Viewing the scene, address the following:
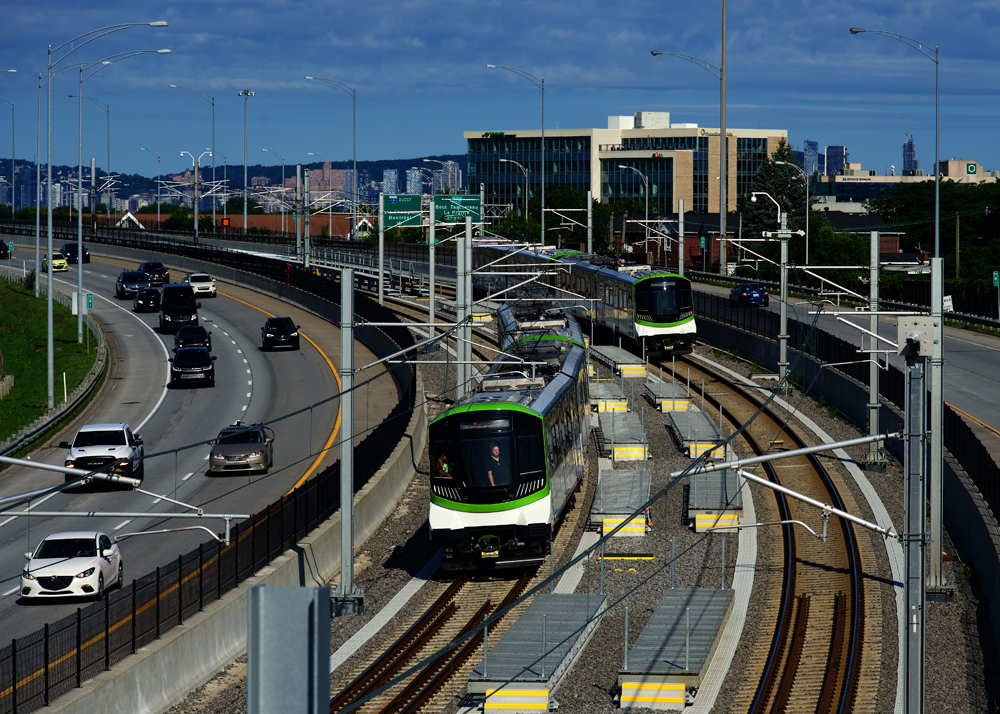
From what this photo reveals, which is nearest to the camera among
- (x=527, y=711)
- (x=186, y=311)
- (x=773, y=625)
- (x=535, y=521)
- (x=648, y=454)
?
(x=527, y=711)

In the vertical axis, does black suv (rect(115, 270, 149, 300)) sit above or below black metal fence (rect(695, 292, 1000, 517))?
above

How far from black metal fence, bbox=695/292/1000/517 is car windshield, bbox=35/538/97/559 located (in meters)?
15.0

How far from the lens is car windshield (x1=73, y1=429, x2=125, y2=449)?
33281 millimetres

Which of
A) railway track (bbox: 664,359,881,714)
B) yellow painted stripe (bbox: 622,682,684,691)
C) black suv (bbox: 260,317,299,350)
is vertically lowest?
railway track (bbox: 664,359,881,714)

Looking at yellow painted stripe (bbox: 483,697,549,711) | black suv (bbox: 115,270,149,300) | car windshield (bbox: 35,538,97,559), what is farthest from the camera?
black suv (bbox: 115,270,149,300)

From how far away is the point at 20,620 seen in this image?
20.7 m

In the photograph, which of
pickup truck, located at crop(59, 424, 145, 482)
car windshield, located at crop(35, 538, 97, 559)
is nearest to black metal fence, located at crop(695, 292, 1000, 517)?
car windshield, located at crop(35, 538, 97, 559)

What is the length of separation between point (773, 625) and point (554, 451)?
5.95 metres

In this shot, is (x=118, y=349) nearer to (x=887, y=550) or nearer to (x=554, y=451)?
(x=554, y=451)

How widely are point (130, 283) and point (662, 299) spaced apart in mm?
43806

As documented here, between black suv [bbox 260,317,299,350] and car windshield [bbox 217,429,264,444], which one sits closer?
car windshield [bbox 217,429,264,444]

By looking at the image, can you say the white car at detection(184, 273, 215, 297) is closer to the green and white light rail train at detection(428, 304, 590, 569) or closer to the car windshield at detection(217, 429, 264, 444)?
the car windshield at detection(217, 429, 264, 444)

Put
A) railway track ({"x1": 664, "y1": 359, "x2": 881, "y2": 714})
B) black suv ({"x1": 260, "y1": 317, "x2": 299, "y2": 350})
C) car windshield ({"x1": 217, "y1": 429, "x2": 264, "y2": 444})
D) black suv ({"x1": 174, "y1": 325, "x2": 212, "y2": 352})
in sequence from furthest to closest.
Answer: black suv ({"x1": 260, "y1": 317, "x2": 299, "y2": 350}) < black suv ({"x1": 174, "y1": 325, "x2": 212, "y2": 352}) < car windshield ({"x1": 217, "y1": 429, "x2": 264, "y2": 444}) < railway track ({"x1": 664, "y1": 359, "x2": 881, "y2": 714})

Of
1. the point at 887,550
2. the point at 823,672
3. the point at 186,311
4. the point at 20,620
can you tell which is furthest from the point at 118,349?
the point at 823,672
